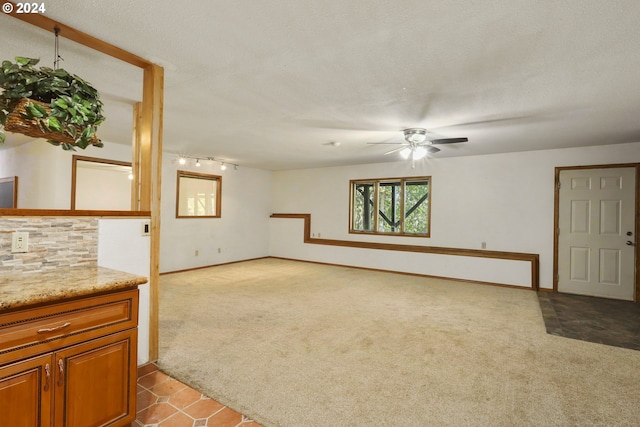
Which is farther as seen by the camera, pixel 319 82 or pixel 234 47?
pixel 319 82

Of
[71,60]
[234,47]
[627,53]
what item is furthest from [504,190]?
[71,60]

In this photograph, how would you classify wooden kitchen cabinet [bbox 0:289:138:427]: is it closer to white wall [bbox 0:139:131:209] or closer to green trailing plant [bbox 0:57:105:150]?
green trailing plant [bbox 0:57:105:150]

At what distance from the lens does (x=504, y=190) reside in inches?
217

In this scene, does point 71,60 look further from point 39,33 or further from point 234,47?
point 234,47

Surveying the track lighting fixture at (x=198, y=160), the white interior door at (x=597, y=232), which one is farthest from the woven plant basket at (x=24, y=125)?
the white interior door at (x=597, y=232)

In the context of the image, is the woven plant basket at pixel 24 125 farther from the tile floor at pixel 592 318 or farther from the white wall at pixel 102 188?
the white wall at pixel 102 188

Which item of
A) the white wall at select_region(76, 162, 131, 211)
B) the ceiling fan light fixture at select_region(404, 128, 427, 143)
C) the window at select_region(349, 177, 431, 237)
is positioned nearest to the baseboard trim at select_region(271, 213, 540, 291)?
the window at select_region(349, 177, 431, 237)

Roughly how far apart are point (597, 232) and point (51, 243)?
6.63 m

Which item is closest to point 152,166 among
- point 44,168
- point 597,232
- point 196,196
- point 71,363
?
point 71,363

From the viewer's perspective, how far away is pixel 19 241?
5.76 ft

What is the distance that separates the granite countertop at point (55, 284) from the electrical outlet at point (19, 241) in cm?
14

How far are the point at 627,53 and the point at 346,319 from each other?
10.8 ft

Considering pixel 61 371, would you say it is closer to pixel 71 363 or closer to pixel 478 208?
pixel 71 363

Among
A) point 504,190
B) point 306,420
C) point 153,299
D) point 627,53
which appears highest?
point 627,53
